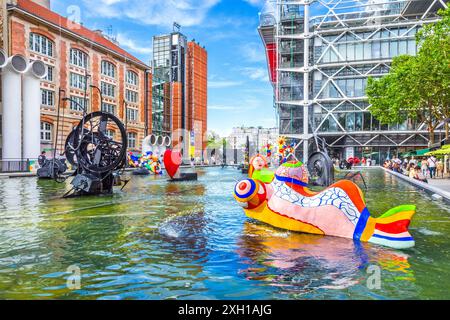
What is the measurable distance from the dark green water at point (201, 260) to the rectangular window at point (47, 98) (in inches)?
1449

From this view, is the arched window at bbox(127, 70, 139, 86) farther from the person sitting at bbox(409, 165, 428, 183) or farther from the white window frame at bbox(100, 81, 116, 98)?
the person sitting at bbox(409, 165, 428, 183)

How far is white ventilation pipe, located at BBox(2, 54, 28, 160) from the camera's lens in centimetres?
3494

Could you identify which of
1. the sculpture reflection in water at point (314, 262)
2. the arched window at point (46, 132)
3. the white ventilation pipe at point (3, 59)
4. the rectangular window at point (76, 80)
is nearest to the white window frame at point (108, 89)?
the rectangular window at point (76, 80)

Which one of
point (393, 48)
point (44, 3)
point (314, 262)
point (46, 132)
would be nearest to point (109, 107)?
point (46, 132)

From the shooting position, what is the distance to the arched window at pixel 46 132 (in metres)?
43.3

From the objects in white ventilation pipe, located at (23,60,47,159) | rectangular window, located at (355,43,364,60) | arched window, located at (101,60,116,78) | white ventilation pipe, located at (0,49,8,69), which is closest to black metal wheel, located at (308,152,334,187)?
white ventilation pipe, located at (23,60,47,159)

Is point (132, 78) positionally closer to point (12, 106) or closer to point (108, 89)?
point (108, 89)

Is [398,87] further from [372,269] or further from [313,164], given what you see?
[372,269]

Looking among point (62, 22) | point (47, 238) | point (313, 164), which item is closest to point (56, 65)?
point (62, 22)

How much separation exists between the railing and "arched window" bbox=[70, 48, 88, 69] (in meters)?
17.1

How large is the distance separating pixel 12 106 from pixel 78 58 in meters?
15.3

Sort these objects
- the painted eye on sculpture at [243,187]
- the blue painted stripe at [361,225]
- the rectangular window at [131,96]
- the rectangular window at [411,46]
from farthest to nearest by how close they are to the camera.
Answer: the rectangular window at [131,96], the rectangular window at [411,46], the painted eye on sculpture at [243,187], the blue painted stripe at [361,225]

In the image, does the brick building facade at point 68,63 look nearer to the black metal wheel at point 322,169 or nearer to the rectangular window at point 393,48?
the black metal wheel at point 322,169

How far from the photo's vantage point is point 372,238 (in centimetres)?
757
